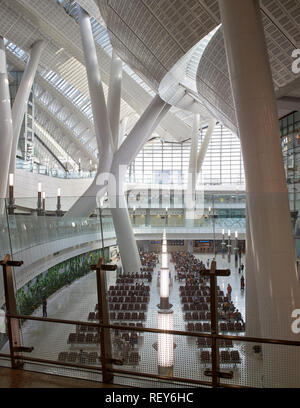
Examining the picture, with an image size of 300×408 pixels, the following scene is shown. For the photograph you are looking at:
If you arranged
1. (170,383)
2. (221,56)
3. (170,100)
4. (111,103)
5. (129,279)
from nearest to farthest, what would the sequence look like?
(170,383) → (129,279) → (221,56) → (111,103) → (170,100)

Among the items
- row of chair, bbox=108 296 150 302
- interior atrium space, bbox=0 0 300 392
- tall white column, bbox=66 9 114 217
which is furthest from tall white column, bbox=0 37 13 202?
row of chair, bbox=108 296 150 302

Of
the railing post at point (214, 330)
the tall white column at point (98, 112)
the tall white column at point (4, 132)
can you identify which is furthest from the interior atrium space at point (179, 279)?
the tall white column at point (98, 112)

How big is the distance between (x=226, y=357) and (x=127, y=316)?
3.97ft

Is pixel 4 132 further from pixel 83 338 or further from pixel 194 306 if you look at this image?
pixel 194 306

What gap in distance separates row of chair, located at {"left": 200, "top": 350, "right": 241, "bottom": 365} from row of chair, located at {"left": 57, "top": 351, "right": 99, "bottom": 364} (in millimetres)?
1229

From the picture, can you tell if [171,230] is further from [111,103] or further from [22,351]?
[111,103]

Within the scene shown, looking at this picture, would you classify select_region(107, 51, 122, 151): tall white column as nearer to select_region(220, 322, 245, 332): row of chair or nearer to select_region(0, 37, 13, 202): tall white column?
select_region(0, 37, 13, 202): tall white column

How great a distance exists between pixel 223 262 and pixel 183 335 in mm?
1035

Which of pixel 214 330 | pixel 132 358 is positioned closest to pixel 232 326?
pixel 214 330

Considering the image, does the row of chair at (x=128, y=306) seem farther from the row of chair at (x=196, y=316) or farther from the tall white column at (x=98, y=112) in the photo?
the tall white column at (x=98, y=112)

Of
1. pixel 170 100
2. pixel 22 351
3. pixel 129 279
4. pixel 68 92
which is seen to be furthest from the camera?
pixel 68 92

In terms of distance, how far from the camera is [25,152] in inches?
1156

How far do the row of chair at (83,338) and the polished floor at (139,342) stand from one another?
9 centimetres
